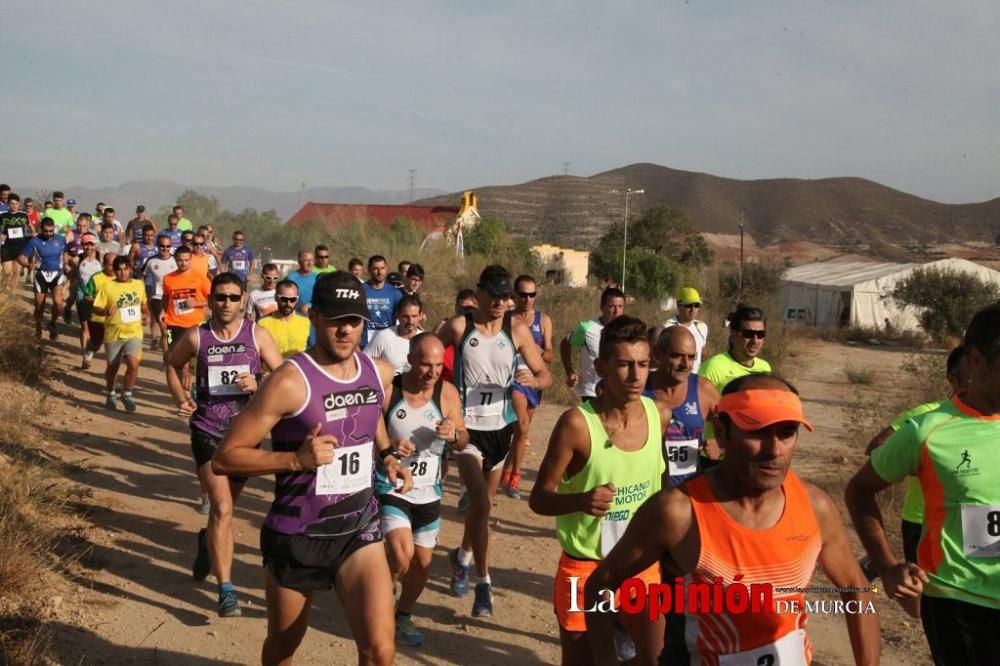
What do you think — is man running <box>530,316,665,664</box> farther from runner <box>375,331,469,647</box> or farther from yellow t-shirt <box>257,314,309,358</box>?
yellow t-shirt <box>257,314,309,358</box>

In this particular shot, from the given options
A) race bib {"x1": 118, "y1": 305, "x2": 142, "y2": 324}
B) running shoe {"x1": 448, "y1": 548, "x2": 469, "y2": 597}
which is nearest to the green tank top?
running shoe {"x1": 448, "y1": 548, "x2": 469, "y2": 597}

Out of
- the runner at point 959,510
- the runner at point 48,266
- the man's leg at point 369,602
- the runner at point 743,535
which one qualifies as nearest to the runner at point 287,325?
the man's leg at point 369,602

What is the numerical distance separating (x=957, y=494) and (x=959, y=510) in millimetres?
61

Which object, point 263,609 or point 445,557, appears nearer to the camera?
point 263,609

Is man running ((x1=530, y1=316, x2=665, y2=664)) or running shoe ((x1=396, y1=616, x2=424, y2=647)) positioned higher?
man running ((x1=530, y1=316, x2=665, y2=664))

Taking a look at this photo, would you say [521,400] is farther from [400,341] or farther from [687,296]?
[687,296]

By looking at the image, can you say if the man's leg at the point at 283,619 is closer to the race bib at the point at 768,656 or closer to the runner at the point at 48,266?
the race bib at the point at 768,656

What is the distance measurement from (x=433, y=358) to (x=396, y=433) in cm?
52

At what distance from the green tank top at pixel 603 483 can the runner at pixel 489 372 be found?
2439 mm

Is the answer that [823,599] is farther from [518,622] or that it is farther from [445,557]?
[445,557]

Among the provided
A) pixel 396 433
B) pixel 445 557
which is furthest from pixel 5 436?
pixel 396 433

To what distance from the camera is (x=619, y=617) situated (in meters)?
3.87

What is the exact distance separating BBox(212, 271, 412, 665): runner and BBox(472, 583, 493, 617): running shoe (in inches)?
87.3

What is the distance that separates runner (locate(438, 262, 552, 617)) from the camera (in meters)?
6.82
